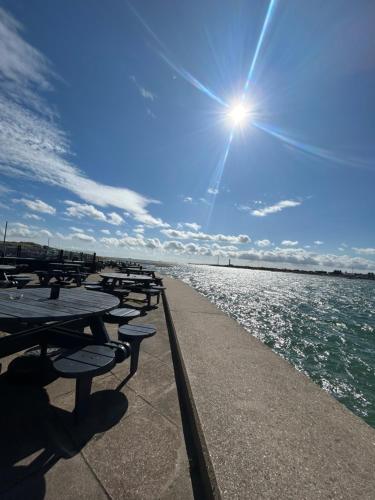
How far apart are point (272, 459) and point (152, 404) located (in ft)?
4.41

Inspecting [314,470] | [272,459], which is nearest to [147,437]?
[272,459]

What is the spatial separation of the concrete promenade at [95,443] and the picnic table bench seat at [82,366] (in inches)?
9.9

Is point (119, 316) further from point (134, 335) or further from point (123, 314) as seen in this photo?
point (134, 335)

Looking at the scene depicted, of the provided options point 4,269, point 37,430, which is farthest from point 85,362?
point 4,269

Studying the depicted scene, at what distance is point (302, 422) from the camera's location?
2.48 m

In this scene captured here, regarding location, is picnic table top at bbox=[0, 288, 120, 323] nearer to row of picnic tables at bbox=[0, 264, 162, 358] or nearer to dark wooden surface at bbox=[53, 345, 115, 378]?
row of picnic tables at bbox=[0, 264, 162, 358]

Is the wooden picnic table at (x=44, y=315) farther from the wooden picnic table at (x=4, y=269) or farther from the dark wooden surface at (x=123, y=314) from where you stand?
the wooden picnic table at (x=4, y=269)

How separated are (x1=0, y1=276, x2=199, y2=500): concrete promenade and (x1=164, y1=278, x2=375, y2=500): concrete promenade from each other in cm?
27

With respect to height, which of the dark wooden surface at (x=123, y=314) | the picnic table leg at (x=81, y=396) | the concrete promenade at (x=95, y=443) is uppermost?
the dark wooden surface at (x=123, y=314)

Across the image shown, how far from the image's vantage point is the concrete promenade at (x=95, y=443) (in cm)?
171

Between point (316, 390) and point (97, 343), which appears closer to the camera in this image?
point (97, 343)

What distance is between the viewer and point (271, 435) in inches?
87.8

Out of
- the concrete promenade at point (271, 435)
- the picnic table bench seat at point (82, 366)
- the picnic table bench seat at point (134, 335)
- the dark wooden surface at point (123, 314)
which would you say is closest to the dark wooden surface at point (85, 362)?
the picnic table bench seat at point (82, 366)

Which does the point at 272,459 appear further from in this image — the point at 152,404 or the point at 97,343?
the point at 97,343
